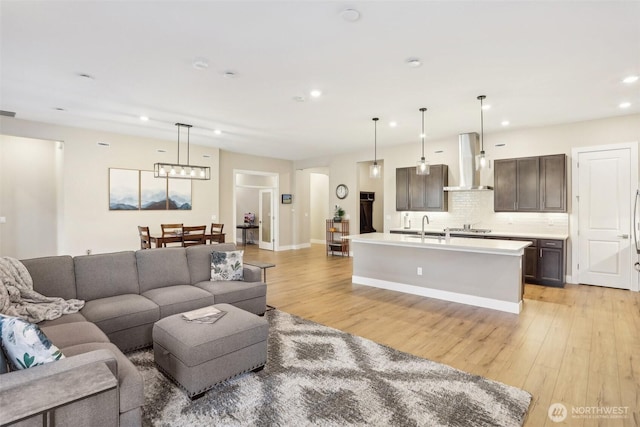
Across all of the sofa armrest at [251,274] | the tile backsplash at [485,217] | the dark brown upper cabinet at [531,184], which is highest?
the dark brown upper cabinet at [531,184]

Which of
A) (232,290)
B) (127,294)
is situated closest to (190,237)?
(127,294)

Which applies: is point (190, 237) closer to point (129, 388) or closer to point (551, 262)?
point (129, 388)

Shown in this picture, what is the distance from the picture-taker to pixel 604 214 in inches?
215

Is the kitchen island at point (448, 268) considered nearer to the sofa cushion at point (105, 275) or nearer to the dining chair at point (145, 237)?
the sofa cushion at point (105, 275)

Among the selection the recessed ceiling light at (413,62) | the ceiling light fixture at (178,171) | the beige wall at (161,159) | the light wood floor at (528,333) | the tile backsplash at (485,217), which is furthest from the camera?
the tile backsplash at (485,217)

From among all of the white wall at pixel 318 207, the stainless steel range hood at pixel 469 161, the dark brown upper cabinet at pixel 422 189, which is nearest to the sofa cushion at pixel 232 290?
the stainless steel range hood at pixel 469 161

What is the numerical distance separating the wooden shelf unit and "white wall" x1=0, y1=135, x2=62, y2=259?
635 cm

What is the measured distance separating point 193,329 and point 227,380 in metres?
0.51

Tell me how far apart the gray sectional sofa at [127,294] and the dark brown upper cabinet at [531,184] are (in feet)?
16.5

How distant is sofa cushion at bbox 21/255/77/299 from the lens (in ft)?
9.82

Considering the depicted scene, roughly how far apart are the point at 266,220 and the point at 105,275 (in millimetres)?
7507

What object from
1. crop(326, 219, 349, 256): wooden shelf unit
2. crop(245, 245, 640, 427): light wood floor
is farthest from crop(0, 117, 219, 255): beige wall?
crop(326, 219, 349, 256): wooden shelf unit

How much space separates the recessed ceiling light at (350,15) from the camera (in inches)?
97.4

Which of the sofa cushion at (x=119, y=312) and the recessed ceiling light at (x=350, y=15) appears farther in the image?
the sofa cushion at (x=119, y=312)
